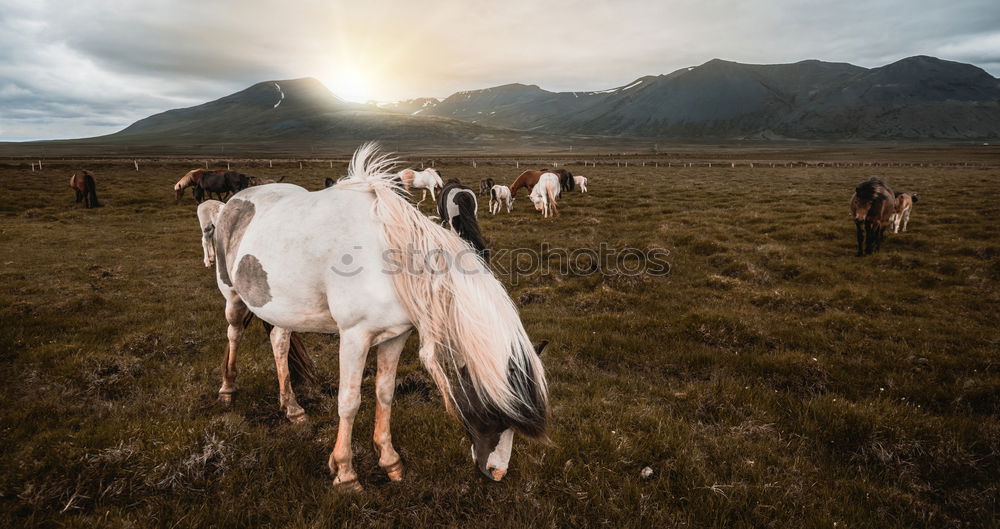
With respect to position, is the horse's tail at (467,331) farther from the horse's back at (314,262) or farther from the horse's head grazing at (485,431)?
the horse's back at (314,262)

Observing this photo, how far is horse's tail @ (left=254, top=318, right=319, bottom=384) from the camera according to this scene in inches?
201

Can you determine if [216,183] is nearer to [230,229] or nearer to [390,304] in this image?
[230,229]

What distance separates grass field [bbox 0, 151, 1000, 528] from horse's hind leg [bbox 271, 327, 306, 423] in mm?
168

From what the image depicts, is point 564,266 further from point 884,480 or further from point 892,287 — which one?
point 884,480

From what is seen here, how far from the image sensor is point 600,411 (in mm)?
4633

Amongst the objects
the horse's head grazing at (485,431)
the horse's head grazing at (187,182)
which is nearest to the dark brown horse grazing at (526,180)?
the horse's head grazing at (187,182)

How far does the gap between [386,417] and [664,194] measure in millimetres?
24867

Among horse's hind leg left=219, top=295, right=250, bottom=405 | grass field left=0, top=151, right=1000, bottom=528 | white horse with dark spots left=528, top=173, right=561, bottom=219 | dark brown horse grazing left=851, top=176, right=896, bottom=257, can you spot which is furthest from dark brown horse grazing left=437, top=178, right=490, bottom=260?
dark brown horse grazing left=851, top=176, right=896, bottom=257

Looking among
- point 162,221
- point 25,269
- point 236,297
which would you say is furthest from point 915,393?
point 162,221

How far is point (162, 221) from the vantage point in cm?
2012

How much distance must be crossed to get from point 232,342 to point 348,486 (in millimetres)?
2665

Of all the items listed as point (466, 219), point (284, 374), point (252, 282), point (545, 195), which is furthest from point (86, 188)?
point (252, 282)

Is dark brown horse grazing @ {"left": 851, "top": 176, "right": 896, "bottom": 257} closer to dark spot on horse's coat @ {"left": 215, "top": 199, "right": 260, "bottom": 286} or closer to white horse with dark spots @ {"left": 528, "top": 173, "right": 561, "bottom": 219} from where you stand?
white horse with dark spots @ {"left": 528, "top": 173, "right": 561, "bottom": 219}

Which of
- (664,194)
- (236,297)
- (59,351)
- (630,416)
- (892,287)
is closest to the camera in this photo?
(630,416)
